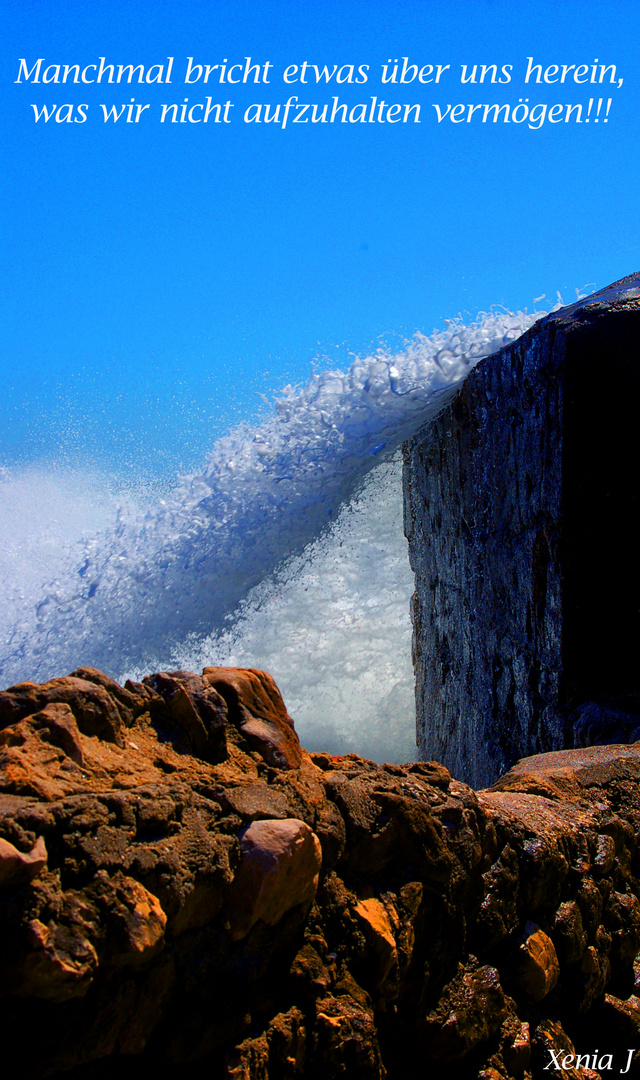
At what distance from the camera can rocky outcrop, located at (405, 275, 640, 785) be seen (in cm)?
166

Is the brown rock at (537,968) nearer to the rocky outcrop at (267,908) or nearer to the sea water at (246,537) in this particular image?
the rocky outcrop at (267,908)

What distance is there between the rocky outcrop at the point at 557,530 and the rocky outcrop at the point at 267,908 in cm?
66

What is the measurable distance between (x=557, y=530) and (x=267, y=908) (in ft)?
4.01

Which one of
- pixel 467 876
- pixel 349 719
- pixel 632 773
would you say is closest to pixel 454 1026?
pixel 467 876

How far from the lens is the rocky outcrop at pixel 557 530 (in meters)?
1.66

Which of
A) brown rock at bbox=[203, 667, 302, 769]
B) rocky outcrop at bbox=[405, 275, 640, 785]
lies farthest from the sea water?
brown rock at bbox=[203, 667, 302, 769]

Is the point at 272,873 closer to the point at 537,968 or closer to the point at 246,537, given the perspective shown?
the point at 537,968

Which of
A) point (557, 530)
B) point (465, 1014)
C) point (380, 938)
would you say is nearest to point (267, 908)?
point (380, 938)

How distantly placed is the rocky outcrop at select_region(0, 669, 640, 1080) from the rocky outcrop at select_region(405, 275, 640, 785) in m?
0.66

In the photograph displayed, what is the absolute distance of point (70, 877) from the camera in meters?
0.61

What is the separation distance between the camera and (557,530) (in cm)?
170

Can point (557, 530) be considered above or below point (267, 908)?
above

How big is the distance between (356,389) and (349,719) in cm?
293

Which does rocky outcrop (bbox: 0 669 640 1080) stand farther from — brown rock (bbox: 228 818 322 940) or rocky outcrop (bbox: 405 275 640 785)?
rocky outcrop (bbox: 405 275 640 785)
